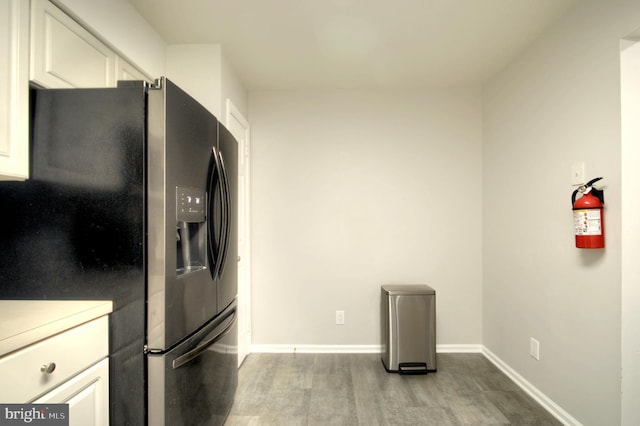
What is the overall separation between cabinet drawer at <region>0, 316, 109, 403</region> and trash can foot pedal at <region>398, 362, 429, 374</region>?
211 centimetres

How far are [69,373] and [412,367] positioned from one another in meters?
2.28

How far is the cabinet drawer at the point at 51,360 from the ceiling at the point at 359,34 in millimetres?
1751

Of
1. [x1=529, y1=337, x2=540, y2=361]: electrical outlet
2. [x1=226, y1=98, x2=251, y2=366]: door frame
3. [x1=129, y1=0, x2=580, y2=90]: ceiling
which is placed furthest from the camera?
[x1=226, y1=98, x2=251, y2=366]: door frame

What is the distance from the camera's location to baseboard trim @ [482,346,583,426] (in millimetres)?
1832

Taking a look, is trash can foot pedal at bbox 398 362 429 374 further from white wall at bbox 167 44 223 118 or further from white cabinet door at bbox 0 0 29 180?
white cabinet door at bbox 0 0 29 180

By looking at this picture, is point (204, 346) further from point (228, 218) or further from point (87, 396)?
point (228, 218)

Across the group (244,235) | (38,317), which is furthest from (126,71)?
(244,235)

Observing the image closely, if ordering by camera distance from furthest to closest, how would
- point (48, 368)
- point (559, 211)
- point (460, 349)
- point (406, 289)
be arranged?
1. point (460, 349)
2. point (406, 289)
3. point (559, 211)
4. point (48, 368)

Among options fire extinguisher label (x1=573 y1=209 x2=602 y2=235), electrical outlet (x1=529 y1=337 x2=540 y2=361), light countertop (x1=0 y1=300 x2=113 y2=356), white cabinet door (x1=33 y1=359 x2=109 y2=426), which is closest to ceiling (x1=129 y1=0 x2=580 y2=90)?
fire extinguisher label (x1=573 y1=209 x2=602 y2=235)

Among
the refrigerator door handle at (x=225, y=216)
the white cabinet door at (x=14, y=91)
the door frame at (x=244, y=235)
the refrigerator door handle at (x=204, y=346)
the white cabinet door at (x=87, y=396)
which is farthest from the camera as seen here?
the door frame at (x=244, y=235)

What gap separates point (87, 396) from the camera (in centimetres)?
101

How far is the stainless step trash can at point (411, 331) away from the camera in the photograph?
2.49m

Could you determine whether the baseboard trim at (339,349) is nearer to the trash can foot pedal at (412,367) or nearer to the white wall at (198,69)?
the trash can foot pedal at (412,367)

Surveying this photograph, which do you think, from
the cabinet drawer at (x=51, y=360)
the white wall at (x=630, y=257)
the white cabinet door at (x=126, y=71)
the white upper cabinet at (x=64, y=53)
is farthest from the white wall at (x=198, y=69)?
the white wall at (x=630, y=257)
